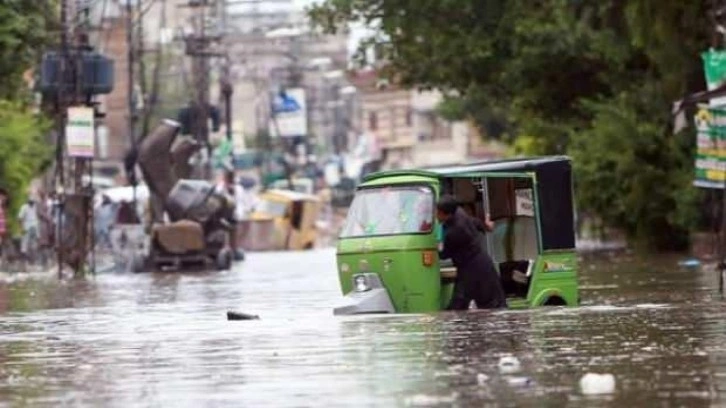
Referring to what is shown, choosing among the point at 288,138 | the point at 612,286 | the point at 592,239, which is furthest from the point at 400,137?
the point at 612,286

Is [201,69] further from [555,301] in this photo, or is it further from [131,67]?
[555,301]

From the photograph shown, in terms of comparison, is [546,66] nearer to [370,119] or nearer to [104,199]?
[104,199]

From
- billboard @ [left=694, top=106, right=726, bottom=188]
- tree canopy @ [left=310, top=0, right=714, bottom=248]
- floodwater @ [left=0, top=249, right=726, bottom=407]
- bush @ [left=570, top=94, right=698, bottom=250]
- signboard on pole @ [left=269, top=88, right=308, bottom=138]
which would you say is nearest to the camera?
floodwater @ [left=0, top=249, right=726, bottom=407]

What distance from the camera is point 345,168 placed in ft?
408

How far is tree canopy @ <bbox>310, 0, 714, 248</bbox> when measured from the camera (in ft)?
144

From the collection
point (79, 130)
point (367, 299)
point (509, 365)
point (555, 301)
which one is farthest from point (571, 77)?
point (509, 365)

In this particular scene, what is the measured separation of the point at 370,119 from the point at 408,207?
354ft

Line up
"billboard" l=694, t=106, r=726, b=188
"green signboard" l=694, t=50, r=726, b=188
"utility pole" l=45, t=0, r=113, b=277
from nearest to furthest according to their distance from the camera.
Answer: "green signboard" l=694, t=50, r=726, b=188 < "billboard" l=694, t=106, r=726, b=188 < "utility pole" l=45, t=0, r=113, b=277

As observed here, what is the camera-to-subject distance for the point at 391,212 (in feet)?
74.8

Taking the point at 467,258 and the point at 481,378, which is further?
the point at 467,258

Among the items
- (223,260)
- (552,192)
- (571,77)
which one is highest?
(571,77)

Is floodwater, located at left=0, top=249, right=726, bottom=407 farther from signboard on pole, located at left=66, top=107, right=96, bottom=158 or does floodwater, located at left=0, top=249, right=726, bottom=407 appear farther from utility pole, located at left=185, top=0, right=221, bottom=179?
utility pole, located at left=185, top=0, right=221, bottom=179

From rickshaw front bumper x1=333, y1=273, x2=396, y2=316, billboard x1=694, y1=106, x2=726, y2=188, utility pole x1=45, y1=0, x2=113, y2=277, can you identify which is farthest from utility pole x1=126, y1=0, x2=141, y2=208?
rickshaw front bumper x1=333, y1=273, x2=396, y2=316

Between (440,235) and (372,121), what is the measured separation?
108 m
